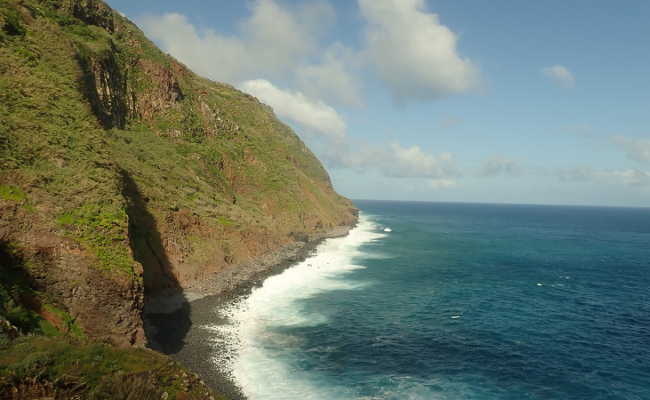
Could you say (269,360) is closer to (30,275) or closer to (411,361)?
(411,361)

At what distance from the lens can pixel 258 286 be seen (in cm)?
5081

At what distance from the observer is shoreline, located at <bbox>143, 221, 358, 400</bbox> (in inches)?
1086

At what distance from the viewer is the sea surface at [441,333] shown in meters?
27.1

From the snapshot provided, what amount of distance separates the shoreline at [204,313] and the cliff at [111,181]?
2.09 metres

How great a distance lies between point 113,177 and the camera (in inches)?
1302

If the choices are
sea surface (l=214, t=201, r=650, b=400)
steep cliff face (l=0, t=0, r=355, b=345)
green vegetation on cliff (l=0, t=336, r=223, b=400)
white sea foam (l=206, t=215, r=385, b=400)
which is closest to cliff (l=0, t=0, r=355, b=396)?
steep cliff face (l=0, t=0, r=355, b=345)

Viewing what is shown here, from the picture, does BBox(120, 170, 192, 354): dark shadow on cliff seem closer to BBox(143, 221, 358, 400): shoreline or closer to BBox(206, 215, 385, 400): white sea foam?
BBox(143, 221, 358, 400): shoreline

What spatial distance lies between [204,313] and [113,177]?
56.5ft

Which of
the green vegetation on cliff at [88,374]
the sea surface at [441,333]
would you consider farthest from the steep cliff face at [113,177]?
the sea surface at [441,333]

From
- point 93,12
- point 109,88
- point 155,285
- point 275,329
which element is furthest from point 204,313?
point 93,12

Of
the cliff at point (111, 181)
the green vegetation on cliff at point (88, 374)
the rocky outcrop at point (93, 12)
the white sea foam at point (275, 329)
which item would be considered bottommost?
the white sea foam at point (275, 329)

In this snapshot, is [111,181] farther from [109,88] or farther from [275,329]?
[109,88]

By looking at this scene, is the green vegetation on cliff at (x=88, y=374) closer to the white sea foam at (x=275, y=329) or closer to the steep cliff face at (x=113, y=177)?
the steep cliff face at (x=113, y=177)

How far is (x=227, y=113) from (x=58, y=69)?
59.1m
